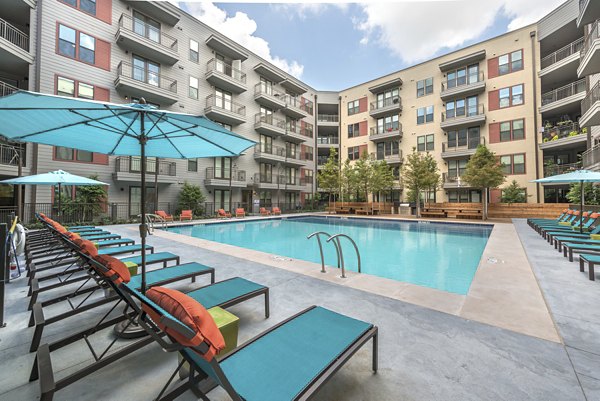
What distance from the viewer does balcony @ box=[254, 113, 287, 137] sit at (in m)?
24.6

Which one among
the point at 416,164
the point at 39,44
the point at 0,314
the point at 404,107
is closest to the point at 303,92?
the point at 404,107

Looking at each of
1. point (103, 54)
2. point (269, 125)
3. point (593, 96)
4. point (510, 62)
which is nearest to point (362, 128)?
point (269, 125)

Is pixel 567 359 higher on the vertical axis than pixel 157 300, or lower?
lower

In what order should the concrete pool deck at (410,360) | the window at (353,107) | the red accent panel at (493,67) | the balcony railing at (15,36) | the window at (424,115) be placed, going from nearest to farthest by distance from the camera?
the concrete pool deck at (410,360) → the balcony railing at (15,36) → the red accent panel at (493,67) → the window at (424,115) → the window at (353,107)

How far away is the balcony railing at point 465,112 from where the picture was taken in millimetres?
23163

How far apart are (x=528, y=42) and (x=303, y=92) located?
20.8m

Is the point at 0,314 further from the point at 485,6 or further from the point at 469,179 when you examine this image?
the point at 485,6

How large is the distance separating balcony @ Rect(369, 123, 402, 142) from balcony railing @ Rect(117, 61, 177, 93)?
20.7 metres

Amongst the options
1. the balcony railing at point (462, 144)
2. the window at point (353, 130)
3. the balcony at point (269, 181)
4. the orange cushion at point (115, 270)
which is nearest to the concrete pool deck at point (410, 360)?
the orange cushion at point (115, 270)

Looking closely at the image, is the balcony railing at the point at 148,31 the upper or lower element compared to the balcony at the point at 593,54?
upper

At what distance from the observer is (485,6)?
53.5ft

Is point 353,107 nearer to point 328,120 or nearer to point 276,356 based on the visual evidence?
point 328,120

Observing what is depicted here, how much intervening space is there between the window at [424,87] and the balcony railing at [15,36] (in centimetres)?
3029

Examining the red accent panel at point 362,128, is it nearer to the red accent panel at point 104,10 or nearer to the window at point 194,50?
the window at point 194,50
